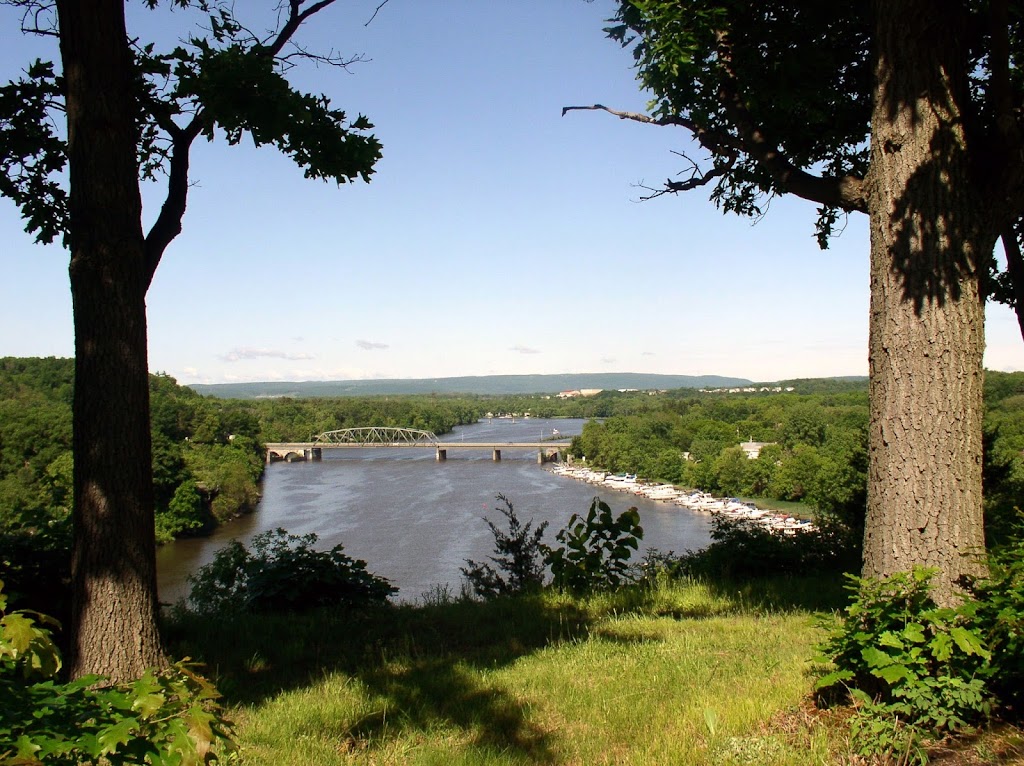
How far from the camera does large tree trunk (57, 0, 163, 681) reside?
3.00 metres

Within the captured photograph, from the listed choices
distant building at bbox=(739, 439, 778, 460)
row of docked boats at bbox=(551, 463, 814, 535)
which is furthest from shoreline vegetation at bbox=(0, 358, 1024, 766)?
distant building at bbox=(739, 439, 778, 460)

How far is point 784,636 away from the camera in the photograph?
3.84 meters

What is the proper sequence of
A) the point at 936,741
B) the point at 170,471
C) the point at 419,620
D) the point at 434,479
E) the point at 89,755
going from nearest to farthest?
the point at 89,755, the point at 936,741, the point at 419,620, the point at 170,471, the point at 434,479

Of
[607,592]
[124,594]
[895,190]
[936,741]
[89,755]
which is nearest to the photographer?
[89,755]

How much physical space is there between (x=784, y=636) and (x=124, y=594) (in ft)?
10.2

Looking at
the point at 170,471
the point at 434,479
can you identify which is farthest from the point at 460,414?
the point at 170,471

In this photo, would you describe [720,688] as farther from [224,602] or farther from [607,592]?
[224,602]

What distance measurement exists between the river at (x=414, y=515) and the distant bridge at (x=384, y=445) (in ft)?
9.49

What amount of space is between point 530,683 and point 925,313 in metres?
2.19

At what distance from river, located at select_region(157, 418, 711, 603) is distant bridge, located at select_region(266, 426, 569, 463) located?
2894 millimetres

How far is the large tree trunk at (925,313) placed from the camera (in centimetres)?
266

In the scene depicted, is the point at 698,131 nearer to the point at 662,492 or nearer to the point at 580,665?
the point at 580,665

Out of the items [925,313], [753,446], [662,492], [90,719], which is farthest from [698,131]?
[753,446]

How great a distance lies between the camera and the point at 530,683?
10.7ft
